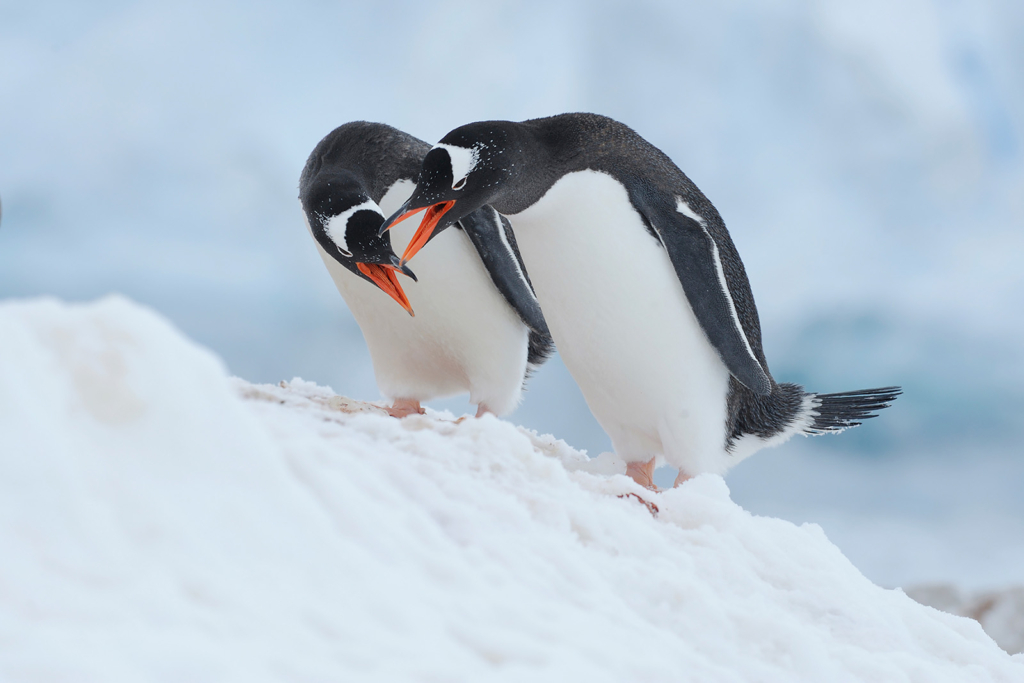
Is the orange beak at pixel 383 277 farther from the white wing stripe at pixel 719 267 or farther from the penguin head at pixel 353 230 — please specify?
the white wing stripe at pixel 719 267

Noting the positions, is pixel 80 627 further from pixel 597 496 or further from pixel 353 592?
pixel 597 496

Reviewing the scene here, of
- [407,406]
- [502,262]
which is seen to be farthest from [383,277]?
[407,406]

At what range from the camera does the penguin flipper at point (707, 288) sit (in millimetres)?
2365

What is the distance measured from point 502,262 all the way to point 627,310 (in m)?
0.64

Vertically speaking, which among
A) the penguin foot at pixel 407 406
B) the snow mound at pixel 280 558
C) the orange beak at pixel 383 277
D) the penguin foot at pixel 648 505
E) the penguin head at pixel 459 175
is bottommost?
the snow mound at pixel 280 558

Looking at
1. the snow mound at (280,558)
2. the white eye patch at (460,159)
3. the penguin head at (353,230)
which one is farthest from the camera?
the penguin head at (353,230)

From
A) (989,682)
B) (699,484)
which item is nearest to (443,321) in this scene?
(699,484)

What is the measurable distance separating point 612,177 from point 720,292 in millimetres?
Result: 469

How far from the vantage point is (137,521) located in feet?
2.96

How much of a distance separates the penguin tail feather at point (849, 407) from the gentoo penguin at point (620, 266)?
0.40m

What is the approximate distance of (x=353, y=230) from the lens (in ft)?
8.18

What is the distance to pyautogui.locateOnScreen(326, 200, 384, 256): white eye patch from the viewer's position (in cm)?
252

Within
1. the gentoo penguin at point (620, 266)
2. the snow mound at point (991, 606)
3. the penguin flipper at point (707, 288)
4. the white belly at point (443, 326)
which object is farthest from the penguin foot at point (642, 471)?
the snow mound at point (991, 606)

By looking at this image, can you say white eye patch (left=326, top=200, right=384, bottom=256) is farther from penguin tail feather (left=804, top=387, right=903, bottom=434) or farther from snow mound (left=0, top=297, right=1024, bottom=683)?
penguin tail feather (left=804, top=387, right=903, bottom=434)
